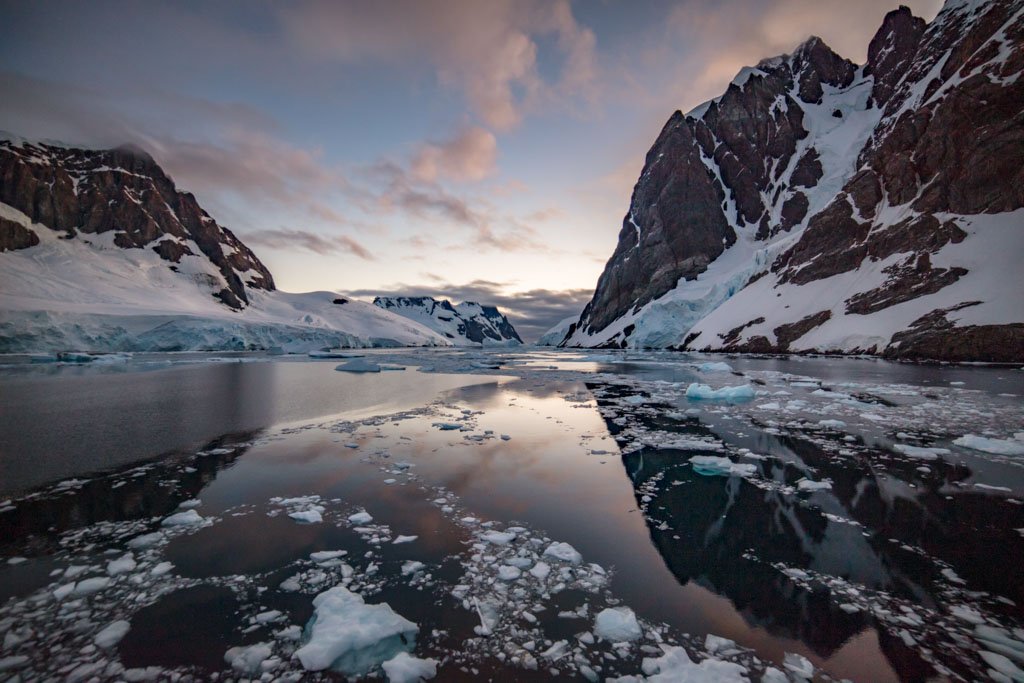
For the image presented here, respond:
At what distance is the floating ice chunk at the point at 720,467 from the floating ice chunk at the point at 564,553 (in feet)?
14.6

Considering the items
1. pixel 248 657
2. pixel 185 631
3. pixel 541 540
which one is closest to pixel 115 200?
pixel 185 631

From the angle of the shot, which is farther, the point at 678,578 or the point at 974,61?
the point at 974,61

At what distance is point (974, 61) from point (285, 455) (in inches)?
3105

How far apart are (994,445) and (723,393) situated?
854 centimetres

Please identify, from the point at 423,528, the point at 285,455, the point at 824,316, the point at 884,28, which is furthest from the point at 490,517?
the point at 884,28

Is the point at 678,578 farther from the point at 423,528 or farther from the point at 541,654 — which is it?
the point at 423,528

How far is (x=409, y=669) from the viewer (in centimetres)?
321

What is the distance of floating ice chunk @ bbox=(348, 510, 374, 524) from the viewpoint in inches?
241

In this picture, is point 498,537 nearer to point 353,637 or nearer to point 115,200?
point 353,637

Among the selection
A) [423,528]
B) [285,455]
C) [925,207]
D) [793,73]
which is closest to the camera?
[423,528]

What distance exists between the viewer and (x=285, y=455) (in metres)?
Answer: 9.61

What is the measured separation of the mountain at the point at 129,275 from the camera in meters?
62.2

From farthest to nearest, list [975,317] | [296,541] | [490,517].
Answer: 1. [975,317]
2. [490,517]
3. [296,541]

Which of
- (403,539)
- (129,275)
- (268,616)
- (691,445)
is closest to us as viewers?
(268,616)
